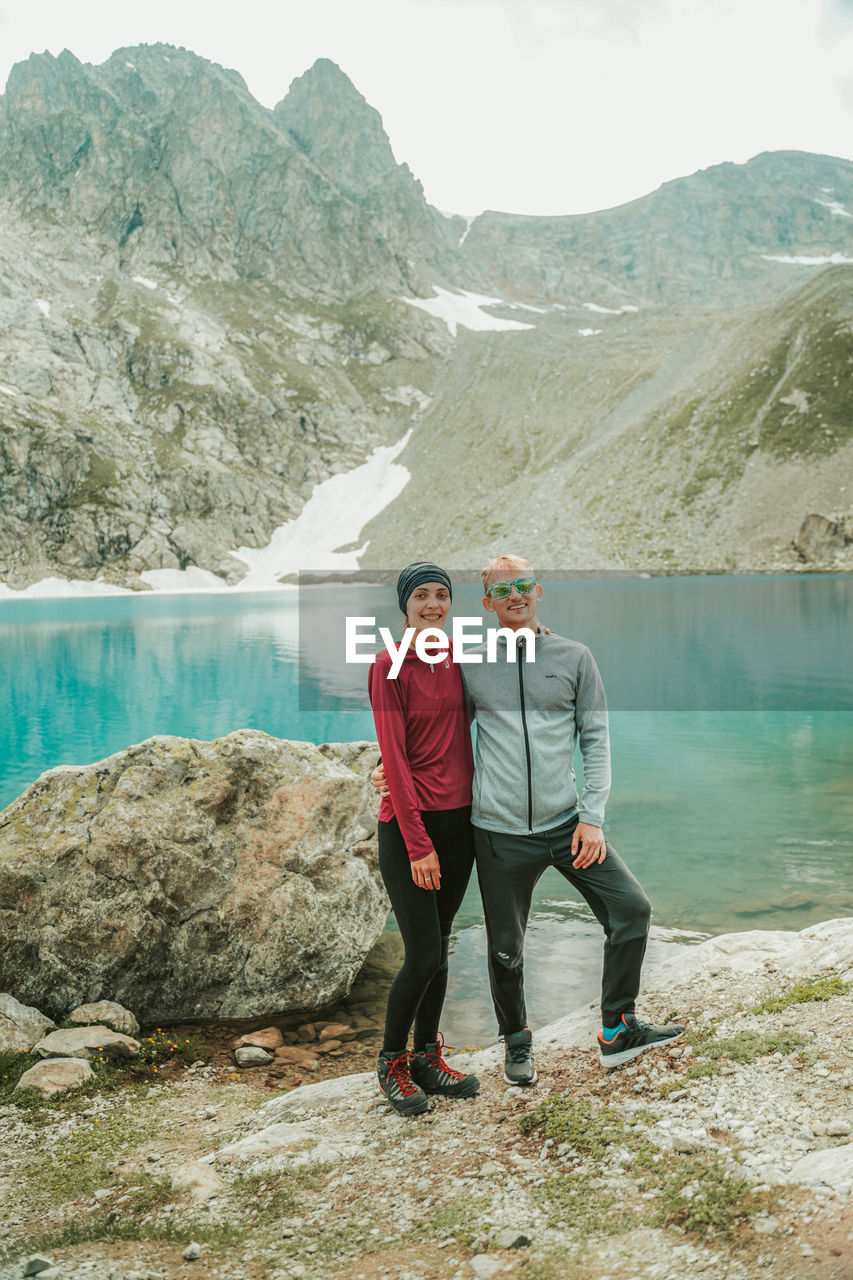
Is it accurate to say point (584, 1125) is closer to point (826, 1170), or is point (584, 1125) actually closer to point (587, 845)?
point (826, 1170)

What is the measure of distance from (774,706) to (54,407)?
133 meters

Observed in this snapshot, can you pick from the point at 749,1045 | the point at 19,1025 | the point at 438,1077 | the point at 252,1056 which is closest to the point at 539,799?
the point at 749,1045

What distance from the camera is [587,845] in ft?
17.5

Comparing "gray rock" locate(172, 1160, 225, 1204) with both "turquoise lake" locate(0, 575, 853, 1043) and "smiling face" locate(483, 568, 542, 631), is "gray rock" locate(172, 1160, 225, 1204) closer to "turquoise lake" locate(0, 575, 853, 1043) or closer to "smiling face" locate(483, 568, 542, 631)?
"turquoise lake" locate(0, 575, 853, 1043)

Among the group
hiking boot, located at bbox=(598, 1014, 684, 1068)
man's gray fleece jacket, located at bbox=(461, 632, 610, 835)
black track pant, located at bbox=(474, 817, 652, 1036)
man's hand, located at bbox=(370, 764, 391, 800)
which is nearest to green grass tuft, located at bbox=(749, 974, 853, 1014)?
hiking boot, located at bbox=(598, 1014, 684, 1068)

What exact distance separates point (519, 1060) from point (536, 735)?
2.31 metres

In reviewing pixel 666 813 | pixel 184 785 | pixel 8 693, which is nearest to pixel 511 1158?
pixel 184 785

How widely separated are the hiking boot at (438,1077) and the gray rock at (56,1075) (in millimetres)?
3056

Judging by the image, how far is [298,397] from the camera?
155500mm

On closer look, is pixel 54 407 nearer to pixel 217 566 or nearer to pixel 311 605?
pixel 217 566

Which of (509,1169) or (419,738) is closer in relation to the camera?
(509,1169)

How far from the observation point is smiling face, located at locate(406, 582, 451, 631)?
554cm

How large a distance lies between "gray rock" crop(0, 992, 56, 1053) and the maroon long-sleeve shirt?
465 centimetres

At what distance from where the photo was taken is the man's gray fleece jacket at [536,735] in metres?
5.41
